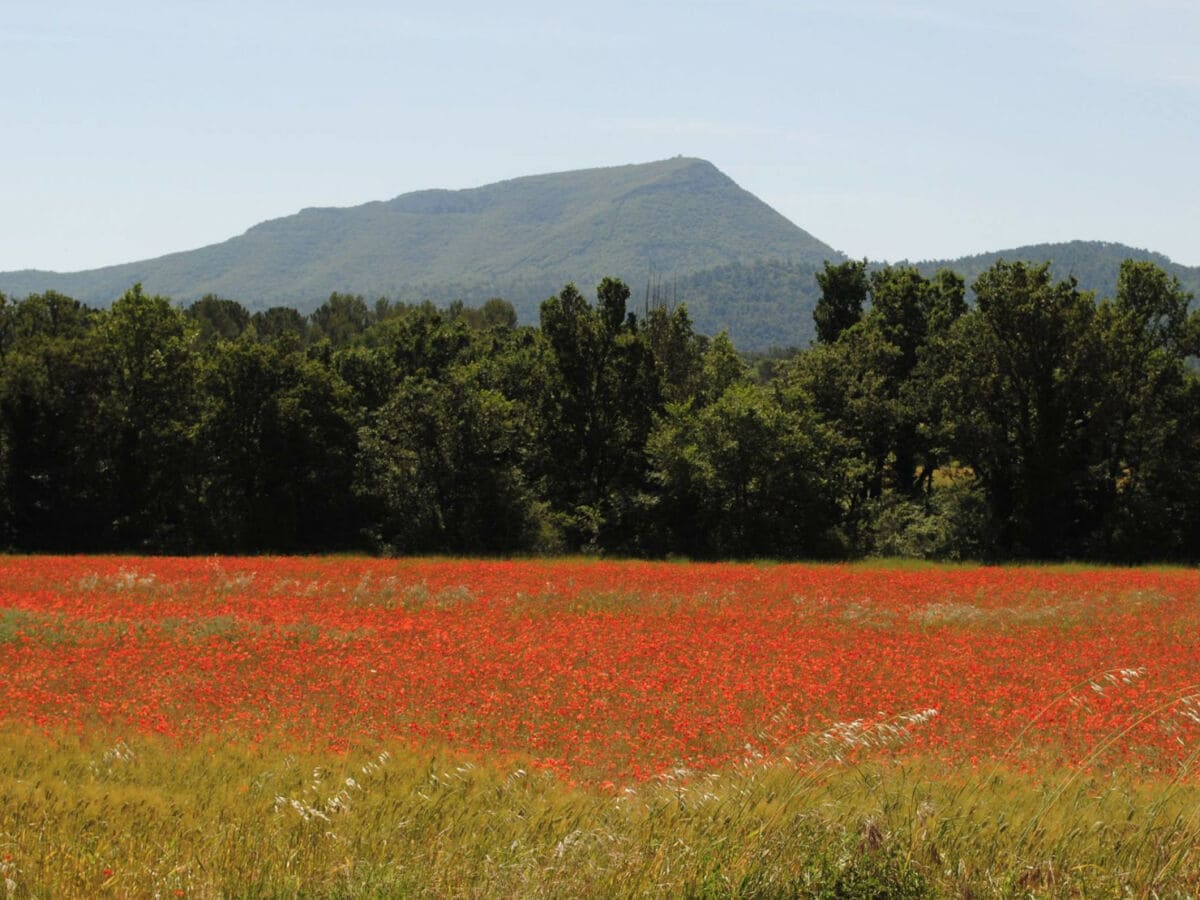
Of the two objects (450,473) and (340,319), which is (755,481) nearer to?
(450,473)

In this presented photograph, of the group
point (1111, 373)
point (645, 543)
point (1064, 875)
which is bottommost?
point (645, 543)

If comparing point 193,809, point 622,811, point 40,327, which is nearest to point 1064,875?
point 622,811

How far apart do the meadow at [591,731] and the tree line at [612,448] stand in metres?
15.8

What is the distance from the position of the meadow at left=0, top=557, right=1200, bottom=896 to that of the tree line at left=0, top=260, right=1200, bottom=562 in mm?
15807

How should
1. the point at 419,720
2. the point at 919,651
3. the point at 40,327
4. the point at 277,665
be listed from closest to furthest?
the point at 419,720 → the point at 277,665 → the point at 919,651 → the point at 40,327

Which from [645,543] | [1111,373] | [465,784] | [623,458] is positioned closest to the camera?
[465,784]

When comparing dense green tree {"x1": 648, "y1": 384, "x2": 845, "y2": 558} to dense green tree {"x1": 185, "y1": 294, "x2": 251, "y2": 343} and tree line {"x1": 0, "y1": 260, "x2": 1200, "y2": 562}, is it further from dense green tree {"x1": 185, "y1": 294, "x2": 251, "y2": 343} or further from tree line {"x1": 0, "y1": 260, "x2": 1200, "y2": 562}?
dense green tree {"x1": 185, "y1": 294, "x2": 251, "y2": 343}

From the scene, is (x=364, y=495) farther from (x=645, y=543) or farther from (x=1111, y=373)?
(x=1111, y=373)

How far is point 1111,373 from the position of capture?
1804 inches

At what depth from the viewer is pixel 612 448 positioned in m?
52.8

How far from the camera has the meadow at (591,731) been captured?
7.17m

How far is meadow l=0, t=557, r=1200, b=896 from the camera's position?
717 centimetres

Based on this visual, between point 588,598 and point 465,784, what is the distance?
16489mm

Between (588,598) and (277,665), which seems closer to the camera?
(277,665)
